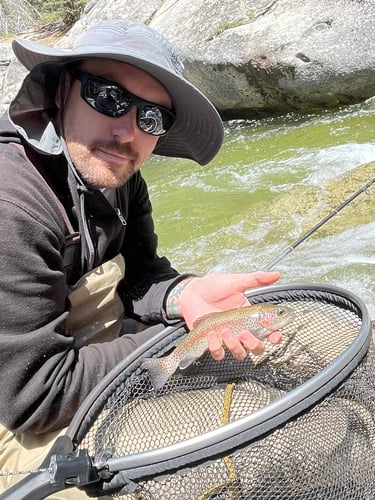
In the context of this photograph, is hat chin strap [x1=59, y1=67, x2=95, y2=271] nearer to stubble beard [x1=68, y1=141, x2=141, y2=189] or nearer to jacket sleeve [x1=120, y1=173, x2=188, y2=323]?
stubble beard [x1=68, y1=141, x2=141, y2=189]

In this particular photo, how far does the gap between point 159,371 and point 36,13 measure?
20867 mm

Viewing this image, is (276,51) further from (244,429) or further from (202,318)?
(244,429)

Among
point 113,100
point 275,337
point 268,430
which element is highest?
point 113,100

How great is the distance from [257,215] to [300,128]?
336 centimetres

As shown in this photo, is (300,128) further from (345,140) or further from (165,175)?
(165,175)

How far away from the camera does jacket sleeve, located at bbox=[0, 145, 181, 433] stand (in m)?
1.65

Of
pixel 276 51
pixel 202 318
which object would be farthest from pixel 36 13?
pixel 202 318

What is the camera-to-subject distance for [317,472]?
1.51 meters

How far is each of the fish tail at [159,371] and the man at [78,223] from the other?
154 millimetres

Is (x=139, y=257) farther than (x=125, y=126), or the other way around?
(x=139, y=257)

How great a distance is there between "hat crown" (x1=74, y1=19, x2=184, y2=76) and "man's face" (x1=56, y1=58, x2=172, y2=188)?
0.24ft

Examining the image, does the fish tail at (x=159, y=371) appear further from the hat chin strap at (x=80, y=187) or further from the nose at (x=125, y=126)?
the nose at (x=125, y=126)

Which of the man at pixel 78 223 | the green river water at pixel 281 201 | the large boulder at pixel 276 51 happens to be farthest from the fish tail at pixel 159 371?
the large boulder at pixel 276 51

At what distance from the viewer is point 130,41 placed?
78.0 inches
